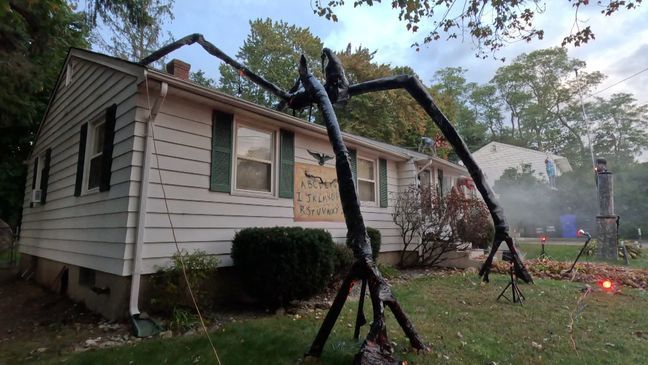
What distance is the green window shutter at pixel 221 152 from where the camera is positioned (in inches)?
221

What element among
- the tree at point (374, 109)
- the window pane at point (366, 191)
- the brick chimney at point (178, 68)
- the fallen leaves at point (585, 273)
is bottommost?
the fallen leaves at point (585, 273)

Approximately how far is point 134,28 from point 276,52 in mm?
9040

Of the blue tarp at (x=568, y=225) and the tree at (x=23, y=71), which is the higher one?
the tree at (x=23, y=71)

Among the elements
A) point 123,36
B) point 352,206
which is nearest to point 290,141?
point 352,206

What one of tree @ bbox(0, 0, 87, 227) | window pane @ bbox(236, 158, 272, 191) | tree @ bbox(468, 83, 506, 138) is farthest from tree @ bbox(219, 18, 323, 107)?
tree @ bbox(468, 83, 506, 138)

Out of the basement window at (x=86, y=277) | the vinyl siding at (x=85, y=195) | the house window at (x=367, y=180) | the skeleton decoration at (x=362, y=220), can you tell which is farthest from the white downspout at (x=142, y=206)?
the house window at (x=367, y=180)

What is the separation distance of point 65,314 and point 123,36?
13.8 meters

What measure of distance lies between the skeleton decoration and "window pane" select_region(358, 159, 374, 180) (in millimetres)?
5398

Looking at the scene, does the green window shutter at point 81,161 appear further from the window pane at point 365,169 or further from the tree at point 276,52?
the tree at point 276,52

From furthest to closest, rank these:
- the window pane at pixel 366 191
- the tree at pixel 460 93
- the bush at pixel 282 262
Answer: the tree at pixel 460 93 < the window pane at pixel 366 191 < the bush at pixel 282 262

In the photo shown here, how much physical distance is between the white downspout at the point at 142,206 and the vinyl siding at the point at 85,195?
0.38ft

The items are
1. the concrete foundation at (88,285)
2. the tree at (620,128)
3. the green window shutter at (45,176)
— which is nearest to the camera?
the concrete foundation at (88,285)

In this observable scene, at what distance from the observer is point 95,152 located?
629cm

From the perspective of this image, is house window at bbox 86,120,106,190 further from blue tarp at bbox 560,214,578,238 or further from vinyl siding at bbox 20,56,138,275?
blue tarp at bbox 560,214,578,238
